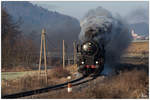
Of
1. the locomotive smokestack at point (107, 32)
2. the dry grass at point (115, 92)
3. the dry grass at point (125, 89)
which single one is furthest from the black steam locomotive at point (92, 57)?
the dry grass at point (115, 92)

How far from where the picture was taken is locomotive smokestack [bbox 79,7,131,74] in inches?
849

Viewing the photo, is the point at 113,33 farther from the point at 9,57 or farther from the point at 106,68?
the point at 9,57

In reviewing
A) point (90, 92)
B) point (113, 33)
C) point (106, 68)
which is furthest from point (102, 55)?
point (90, 92)

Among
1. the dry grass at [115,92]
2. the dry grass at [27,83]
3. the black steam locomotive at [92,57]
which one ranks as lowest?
the dry grass at [27,83]

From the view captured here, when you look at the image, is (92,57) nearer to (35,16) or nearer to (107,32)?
(107,32)

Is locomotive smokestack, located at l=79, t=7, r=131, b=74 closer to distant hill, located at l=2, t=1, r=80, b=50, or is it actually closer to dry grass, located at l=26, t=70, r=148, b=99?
dry grass, located at l=26, t=70, r=148, b=99

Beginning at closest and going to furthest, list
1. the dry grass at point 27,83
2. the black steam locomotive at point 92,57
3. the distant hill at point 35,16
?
the dry grass at point 27,83 → the black steam locomotive at point 92,57 → the distant hill at point 35,16

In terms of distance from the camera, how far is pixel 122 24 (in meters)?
25.8

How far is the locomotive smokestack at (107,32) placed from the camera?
70.7 ft

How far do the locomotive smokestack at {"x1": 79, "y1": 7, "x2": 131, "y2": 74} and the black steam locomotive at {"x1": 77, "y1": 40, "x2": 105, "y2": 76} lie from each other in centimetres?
101

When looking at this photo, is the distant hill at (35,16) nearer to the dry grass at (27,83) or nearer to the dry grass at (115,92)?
the dry grass at (27,83)

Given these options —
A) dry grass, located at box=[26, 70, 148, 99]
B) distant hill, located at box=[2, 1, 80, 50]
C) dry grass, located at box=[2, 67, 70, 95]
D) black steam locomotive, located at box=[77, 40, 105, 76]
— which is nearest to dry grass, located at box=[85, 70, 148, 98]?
dry grass, located at box=[26, 70, 148, 99]

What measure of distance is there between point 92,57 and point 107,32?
2753 millimetres

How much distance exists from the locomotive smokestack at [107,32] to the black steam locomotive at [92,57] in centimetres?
101
